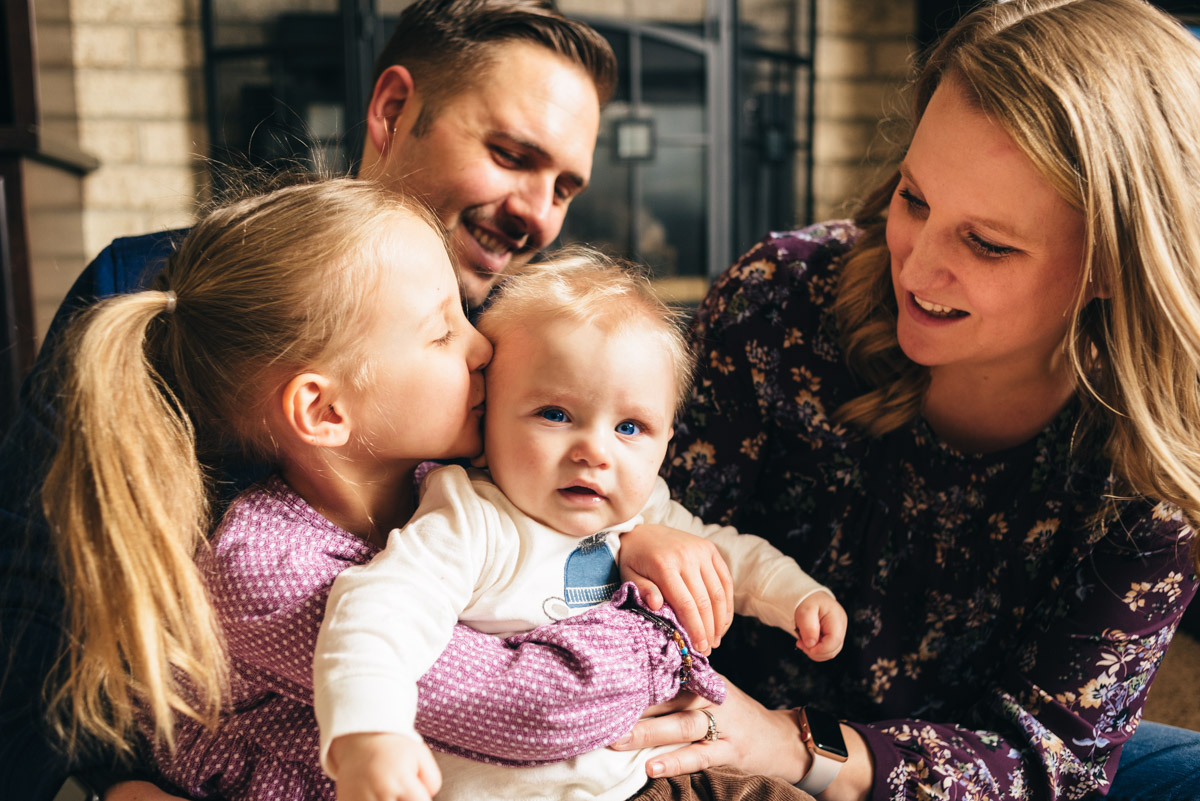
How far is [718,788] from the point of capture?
0.90 metres

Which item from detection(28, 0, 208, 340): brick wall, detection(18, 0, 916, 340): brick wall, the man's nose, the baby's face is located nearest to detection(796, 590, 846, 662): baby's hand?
the baby's face

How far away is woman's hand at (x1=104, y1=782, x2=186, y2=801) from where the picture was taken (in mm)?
866

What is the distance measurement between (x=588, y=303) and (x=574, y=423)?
0.12m

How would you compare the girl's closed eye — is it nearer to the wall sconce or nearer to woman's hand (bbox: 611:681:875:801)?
woman's hand (bbox: 611:681:875:801)

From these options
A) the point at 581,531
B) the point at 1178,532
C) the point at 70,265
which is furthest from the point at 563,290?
the point at 70,265

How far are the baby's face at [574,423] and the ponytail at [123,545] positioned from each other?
30 centimetres

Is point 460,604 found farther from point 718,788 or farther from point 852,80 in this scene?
point 852,80

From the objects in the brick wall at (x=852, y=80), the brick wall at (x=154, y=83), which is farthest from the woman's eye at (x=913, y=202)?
the brick wall at (x=852, y=80)

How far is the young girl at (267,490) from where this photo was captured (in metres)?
0.78

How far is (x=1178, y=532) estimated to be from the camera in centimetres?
103

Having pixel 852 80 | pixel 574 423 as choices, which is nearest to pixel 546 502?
pixel 574 423

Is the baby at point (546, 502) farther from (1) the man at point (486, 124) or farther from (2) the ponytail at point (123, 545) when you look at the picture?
(1) the man at point (486, 124)

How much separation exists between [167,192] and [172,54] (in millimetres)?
504

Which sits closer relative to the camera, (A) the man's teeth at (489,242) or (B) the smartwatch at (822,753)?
(B) the smartwatch at (822,753)
